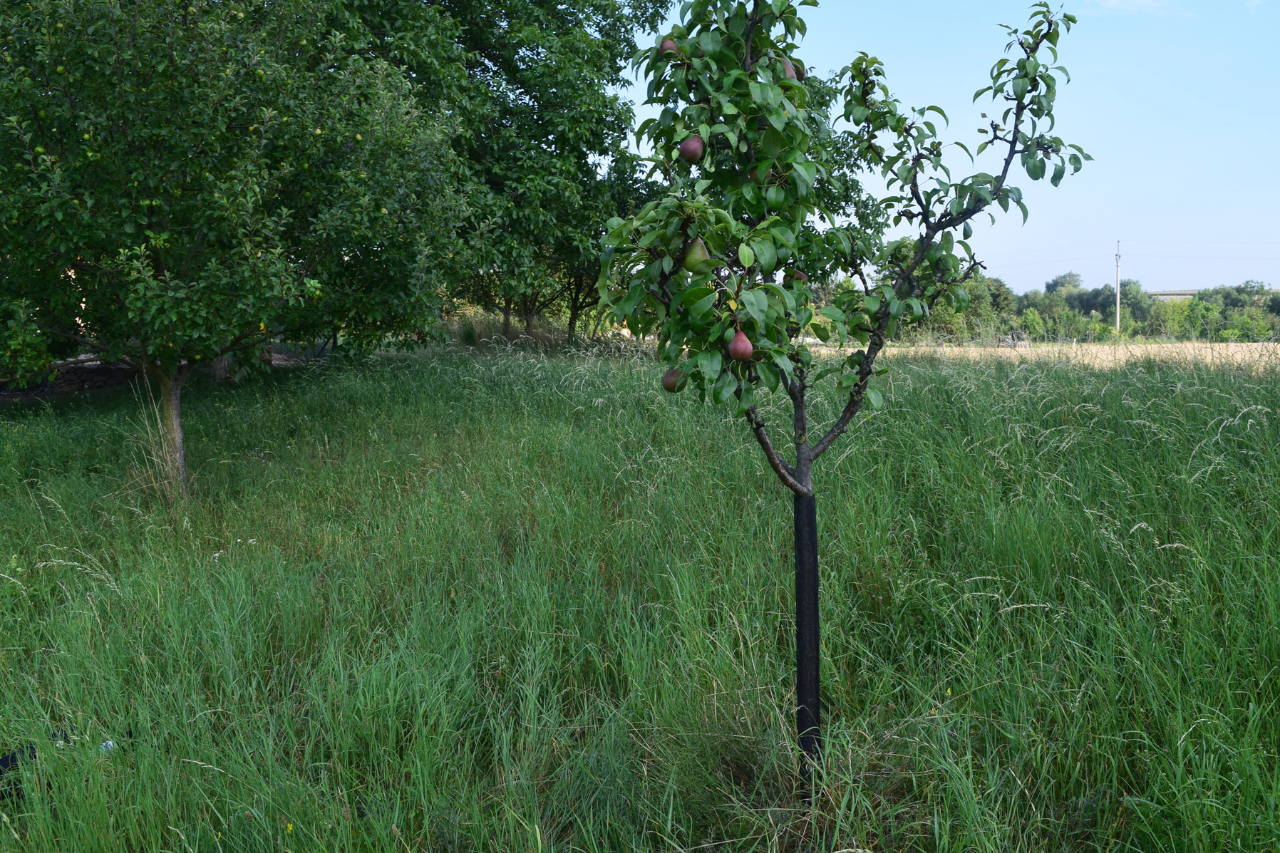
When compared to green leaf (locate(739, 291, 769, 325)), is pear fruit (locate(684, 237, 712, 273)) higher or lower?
higher

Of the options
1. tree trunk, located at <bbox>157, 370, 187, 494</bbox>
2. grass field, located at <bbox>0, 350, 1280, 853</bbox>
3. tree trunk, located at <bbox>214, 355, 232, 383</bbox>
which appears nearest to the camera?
grass field, located at <bbox>0, 350, 1280, 853</bbox>

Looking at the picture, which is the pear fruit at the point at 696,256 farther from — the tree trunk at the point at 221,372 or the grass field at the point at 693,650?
the tree trunk at the point at 221,372

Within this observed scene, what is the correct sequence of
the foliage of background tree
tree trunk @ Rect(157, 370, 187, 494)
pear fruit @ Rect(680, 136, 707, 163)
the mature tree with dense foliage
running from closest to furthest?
1. pear fruit @ Rect(680, 136, 707, 163)
2. the mature tree with dense foliage
3. tree trunk @ Rect(157, 370, 187, 494)
4. the foliage of background tree

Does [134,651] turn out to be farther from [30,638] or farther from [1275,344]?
[1275,344]

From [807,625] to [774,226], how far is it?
3.75ft

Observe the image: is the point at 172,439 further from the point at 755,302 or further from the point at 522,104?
the point at 522,104

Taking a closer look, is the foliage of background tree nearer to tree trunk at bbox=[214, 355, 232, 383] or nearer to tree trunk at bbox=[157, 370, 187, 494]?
tree trunk at bbox=[157, 370, 187, 494]

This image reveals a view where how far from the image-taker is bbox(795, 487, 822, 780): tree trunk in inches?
84.0

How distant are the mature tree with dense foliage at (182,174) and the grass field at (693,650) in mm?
1858

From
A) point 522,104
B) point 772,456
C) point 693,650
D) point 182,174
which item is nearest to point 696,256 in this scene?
point 772,456

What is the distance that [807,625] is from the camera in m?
2.16

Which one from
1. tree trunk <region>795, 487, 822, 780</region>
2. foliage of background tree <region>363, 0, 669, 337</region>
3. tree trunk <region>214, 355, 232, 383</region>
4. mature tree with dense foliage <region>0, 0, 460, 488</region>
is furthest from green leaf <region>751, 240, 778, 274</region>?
tree trunk <region>214, 355, 232, 383</region>

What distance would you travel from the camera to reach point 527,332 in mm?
18906

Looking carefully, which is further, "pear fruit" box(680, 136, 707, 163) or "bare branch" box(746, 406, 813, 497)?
"bare branch" box(746, 406, 813, 497)
